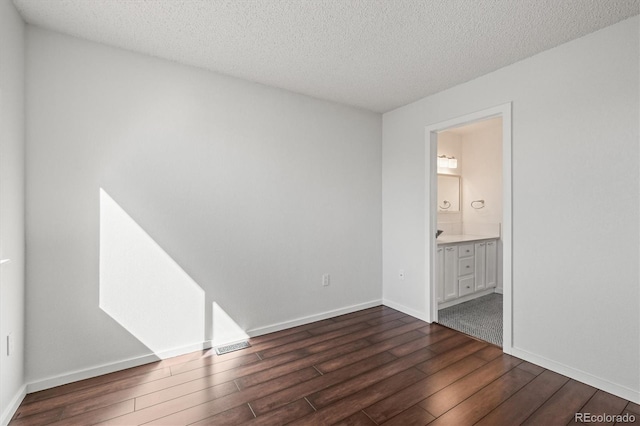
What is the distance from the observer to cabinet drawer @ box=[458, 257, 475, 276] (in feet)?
13.0

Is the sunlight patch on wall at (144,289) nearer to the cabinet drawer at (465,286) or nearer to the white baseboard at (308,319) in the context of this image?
the white baseboard at (308,319)

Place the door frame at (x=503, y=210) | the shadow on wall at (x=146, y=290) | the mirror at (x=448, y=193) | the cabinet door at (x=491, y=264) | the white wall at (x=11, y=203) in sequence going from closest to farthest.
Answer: the white wall at (x=11, y=203), the shadow on wall at (x=146, y=290), the door frame at (x=503, y=210), the cabinet door at (x=491, y=264), the mirror at (x=448, y=193)

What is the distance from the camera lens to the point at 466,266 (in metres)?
4.05

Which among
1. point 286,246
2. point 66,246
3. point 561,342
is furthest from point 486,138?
point 66,246

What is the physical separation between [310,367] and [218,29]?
2602 millimetres

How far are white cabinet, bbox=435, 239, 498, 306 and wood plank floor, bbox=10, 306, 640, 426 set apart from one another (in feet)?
3.47

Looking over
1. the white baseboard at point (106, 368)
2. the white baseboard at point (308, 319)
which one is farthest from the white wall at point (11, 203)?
the white baseboard at point (308, 319)

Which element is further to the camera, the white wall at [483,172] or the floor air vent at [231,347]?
the white wall at [483,172]

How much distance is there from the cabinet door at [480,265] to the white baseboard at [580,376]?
5.74 feet

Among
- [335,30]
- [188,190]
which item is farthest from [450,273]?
[188,190]

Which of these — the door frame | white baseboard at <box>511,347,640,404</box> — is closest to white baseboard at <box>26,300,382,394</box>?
Result: the door frame

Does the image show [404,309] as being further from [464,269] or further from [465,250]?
[465,250]

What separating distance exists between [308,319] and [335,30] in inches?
108

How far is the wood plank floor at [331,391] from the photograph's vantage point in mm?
1815
